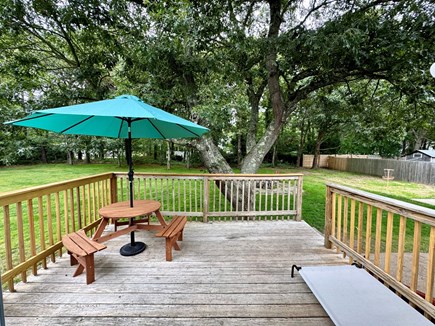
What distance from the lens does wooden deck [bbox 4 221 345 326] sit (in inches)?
72.3

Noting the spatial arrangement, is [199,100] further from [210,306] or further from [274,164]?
[274,164]

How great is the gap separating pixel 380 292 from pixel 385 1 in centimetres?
501

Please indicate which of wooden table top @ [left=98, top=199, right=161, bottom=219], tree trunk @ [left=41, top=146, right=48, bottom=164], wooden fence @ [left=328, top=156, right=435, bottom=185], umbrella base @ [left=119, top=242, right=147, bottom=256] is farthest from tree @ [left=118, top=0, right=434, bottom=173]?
tree trunk @ [left=41, top=146, right=48, bottom=164]

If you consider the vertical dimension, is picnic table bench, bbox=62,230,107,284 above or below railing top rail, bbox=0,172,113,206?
below

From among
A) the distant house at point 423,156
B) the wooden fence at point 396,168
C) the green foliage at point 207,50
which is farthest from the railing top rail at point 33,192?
the distant house at point 423,156

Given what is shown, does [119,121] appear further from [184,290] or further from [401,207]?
[401,207]

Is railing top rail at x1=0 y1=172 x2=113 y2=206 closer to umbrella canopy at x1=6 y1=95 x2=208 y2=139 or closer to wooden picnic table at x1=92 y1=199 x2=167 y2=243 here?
wooden picnic table at x1=92 y1=199 x2=167 y2=243

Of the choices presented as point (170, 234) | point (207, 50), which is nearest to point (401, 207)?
point (170, 234)

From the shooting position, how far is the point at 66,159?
1886 centimetres

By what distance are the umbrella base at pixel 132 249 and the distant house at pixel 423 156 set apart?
17626mm

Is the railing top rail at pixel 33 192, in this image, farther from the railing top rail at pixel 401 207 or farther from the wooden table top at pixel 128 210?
the railing top rail at pixel 401 207

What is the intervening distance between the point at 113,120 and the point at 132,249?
1835mm

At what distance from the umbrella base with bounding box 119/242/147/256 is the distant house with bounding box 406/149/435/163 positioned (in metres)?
17.6

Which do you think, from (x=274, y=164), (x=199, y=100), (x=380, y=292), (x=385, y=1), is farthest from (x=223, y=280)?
(x=274, y=164)
